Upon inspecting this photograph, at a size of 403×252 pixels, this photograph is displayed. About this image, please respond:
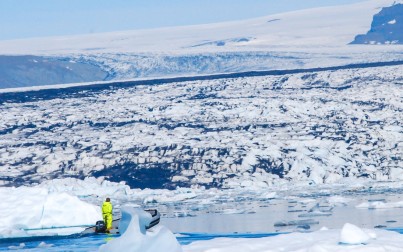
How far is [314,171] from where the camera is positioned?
20078 mm

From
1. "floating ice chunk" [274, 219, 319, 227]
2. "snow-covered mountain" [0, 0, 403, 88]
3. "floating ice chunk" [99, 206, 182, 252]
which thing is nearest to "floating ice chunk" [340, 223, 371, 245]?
"floating ice chunk" [99, 206, 182, 252]

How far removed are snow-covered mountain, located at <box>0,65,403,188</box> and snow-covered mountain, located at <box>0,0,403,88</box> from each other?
32.1 ft

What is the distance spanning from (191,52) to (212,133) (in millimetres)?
18877

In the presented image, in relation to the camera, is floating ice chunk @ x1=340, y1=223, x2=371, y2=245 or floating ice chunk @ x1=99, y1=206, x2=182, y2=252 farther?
floating ice chunk @ x1=340, y1=223, x2=371, y2=245

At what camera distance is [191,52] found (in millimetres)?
41188

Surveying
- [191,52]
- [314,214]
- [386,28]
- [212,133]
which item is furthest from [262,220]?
[386,28]

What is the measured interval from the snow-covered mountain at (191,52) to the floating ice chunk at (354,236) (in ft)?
91.6

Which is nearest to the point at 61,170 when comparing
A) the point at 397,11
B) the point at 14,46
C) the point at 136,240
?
the point at 136,240

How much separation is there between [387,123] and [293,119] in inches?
103

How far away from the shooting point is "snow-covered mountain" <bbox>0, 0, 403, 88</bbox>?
128 ft

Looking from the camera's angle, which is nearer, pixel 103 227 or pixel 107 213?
pixel 107 213

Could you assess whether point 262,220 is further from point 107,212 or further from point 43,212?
point 43,212

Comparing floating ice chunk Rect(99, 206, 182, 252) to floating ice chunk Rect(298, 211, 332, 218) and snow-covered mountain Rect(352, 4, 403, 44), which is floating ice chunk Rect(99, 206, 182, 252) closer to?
floating ice chunk Rect(298, 211, 332, 218)

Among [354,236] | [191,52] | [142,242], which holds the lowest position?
[191,52]
